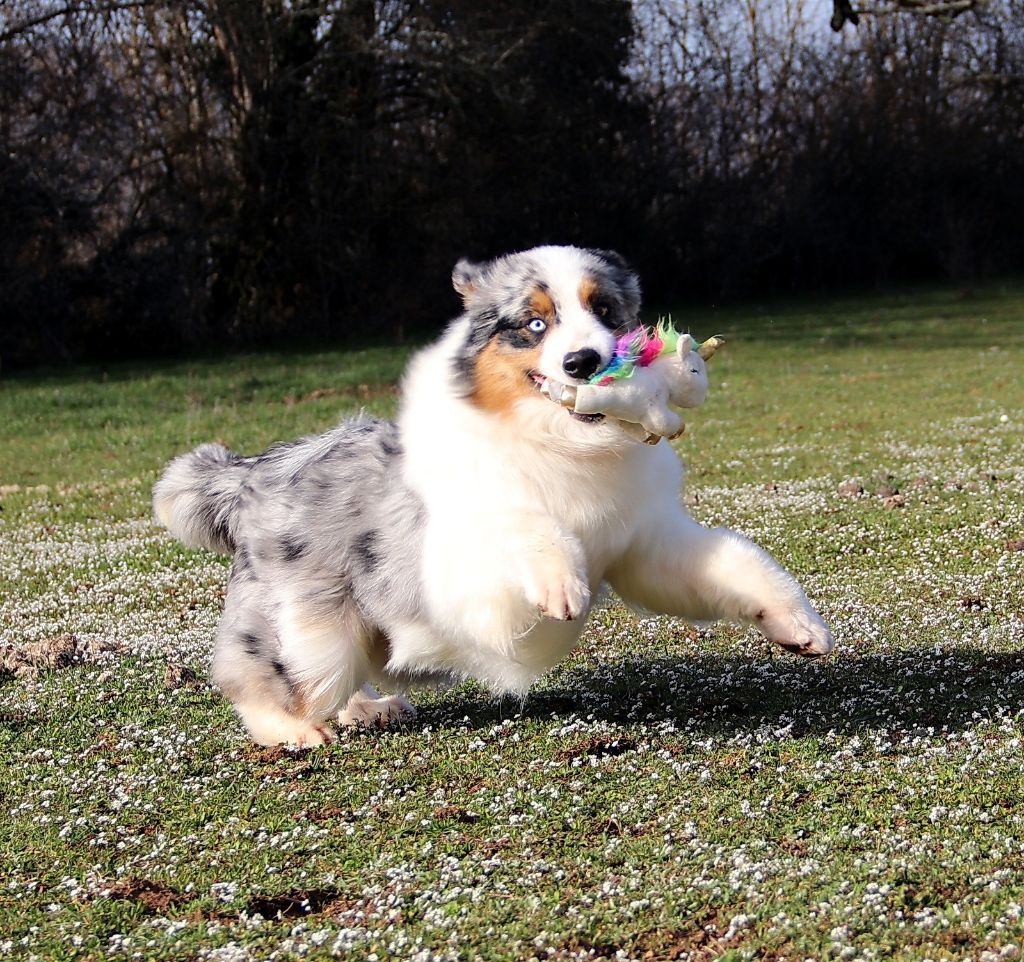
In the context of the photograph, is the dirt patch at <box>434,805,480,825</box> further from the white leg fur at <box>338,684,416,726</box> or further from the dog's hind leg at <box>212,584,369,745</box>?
the white leg fur at <box>338,684,416,726</box>

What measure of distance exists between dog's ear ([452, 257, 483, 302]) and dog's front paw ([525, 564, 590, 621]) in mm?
1456

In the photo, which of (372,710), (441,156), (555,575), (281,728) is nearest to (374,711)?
(372,710)

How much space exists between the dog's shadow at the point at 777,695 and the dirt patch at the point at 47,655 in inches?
92.2

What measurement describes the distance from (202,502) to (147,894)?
2566 mm

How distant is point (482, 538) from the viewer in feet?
18.1

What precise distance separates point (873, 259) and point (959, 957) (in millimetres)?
43489

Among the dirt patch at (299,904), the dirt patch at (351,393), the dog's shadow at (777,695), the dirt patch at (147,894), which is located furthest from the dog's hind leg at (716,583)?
the dirt patch at (351,393)

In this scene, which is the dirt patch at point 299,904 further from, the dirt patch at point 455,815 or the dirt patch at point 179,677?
the dirt patch at point 179,677

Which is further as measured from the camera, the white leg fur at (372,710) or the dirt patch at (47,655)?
the dirt patch at (47,655)

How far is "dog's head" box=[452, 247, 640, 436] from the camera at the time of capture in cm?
532

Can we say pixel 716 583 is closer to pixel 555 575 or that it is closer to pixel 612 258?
pixel 555 575

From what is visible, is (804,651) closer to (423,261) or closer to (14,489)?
(14,489)

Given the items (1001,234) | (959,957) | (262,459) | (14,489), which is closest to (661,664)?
(262,459)

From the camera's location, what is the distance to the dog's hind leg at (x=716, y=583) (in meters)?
5.48
